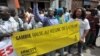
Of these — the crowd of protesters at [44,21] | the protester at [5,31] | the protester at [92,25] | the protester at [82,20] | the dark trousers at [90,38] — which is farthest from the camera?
the dark trousers at [90,38]

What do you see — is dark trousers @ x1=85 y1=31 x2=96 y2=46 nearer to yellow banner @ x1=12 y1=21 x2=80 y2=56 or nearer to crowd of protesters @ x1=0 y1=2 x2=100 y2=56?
crowd of protesters @ x1=0 y1=2 x2=100 y2=56

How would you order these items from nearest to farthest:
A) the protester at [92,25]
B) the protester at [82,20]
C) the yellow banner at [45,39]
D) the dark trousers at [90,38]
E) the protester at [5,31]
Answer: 1. the protester at [5,31]
2. the yellow banner at [45,39]
3. the protester at [82,20]
4. the protester at [92,25]
5. the dark trousers at [90,38]

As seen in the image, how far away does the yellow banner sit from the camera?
6.33 meters

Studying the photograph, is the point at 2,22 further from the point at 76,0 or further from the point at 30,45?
the point at 76,0

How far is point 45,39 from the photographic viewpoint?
23.4ft

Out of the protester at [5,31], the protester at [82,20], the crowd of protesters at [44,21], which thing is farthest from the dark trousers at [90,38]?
the protester at [5,31]

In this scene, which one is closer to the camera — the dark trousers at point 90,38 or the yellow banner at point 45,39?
the yellow banner at point 45,39

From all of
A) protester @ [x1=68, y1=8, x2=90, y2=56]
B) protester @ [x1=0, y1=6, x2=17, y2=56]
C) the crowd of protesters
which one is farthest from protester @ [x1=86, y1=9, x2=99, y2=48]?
protester @ [x1=0, y1=6, x2=17, y2=56]

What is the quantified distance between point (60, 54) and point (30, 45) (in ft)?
6.79

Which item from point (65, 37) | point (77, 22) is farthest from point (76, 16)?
point (65, 37)

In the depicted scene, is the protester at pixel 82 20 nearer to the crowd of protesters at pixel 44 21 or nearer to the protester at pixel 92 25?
the crowd of protesters at pixel 44 21

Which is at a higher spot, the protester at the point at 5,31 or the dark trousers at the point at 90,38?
the protester at the point at 5,31

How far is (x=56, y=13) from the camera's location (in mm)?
9039

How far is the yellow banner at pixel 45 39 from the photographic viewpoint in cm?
633
